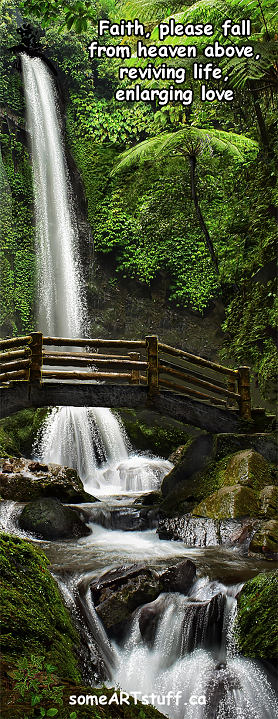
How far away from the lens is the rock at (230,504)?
7.24 m

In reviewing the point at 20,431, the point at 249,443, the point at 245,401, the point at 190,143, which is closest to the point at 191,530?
the point at 249,443

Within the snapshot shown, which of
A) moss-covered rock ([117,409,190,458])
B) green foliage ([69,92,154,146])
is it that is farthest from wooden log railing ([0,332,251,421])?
green foliage ([69,92,154,146])

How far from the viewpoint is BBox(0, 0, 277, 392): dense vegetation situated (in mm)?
9891

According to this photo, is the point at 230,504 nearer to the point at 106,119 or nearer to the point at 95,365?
the point at 95,365

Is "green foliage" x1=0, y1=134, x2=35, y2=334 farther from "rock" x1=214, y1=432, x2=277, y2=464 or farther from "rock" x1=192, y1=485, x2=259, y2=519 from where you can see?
"rock" x1=192, y1=485, x2=259, y2=519

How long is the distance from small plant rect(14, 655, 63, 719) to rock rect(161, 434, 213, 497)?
6.09 meters

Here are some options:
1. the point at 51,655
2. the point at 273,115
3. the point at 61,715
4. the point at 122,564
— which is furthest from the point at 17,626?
the point at 273,115

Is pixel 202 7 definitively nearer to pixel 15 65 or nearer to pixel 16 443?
pixel 16 443

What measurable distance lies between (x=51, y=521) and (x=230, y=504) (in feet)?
8.99

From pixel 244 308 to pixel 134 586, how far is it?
20.9 feet

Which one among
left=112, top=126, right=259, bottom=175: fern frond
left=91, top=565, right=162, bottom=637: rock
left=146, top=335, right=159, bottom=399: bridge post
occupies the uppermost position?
left=112, top=126, right=259, bottom=175: fern frond

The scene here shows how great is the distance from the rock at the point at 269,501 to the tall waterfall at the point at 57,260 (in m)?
4.98

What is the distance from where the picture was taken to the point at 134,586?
521 cm

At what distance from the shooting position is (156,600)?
5.17 meters
